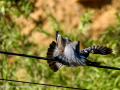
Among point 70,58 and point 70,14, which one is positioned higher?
point 70,14

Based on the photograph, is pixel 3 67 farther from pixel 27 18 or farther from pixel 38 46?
pixel 27 18

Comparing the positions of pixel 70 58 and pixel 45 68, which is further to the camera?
pixel 45 68

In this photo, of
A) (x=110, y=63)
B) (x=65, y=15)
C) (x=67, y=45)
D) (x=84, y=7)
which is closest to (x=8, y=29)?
(x=65, y=15)

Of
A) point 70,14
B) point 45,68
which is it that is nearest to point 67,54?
point 45,68

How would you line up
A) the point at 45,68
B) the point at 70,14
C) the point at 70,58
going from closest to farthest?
the point at 70,58, the point at 45,68, the point at 70,14

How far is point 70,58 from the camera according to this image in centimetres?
162

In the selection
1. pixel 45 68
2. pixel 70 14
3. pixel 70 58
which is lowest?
pixel 45 68

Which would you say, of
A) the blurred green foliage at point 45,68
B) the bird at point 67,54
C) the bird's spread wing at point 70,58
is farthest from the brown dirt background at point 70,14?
the bird's spread wing at point 70,58

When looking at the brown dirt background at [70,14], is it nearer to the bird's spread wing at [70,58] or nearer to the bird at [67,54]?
the bird at [67,54]

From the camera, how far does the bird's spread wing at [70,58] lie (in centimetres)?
156

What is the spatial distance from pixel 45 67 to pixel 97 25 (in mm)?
1600

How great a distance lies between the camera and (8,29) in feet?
11.9

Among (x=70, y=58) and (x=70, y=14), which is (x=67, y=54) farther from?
(x=70, y=14)

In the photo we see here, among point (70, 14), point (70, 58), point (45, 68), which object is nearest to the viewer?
point (70, 58)
